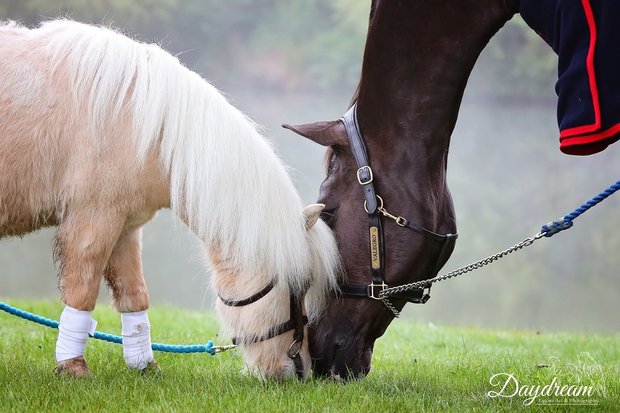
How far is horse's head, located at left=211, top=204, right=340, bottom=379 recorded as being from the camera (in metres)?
3.68

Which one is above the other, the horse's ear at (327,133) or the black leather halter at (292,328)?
the horse's ear at (327,133)

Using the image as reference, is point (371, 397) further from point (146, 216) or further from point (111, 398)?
point (146, 216)

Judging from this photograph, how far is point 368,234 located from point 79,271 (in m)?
1.27

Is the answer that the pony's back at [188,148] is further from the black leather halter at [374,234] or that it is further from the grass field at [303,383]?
the grass field at [303,383]

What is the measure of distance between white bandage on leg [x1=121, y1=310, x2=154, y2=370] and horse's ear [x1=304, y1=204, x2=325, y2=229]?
3.23 ft

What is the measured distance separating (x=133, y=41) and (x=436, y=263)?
1.78 metres

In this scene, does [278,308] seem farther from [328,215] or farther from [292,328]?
[328,215]

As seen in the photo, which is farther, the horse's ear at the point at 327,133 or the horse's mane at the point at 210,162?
the horse's ear at the point at 327,133

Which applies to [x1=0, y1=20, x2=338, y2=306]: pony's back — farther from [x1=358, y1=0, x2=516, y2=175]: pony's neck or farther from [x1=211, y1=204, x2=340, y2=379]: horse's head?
[x1=358, y1=0, x2=516, y2=175]: pony's neck

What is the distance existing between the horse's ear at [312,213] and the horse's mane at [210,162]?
0.12ft

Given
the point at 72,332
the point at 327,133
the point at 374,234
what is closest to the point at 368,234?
→ the point at 374,234

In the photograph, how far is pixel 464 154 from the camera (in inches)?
811

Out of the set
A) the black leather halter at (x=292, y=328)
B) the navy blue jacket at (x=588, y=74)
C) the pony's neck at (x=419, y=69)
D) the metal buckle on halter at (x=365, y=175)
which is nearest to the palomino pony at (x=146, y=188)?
the black leather halter at (x=292, y=328)

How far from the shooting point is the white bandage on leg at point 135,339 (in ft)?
13.1
